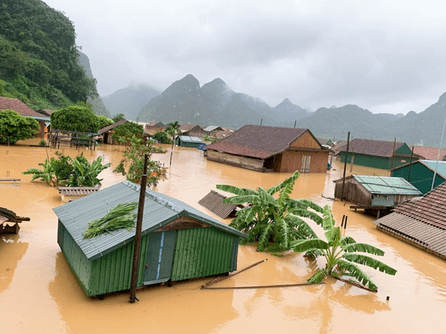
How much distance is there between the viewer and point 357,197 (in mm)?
20719

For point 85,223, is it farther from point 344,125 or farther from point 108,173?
point 344,125

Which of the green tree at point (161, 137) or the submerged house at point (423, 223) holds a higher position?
the green tree at point (161, 137)

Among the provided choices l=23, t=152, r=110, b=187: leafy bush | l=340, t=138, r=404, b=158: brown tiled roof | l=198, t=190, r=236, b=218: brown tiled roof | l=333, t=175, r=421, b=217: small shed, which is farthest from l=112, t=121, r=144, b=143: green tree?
l=340, t=138, r=404, b=158: brown tiled roof

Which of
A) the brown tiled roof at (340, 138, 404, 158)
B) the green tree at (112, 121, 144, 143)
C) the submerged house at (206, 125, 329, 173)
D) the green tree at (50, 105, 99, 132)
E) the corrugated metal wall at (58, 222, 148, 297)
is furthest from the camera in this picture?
the brown tiled roof at (340, 138, 404, 158)

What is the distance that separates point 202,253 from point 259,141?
3082 centimetres

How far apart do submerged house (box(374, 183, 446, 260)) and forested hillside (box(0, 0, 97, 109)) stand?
196 feet

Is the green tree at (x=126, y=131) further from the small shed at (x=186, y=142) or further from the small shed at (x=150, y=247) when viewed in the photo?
the small shed at (x=150, y=247)

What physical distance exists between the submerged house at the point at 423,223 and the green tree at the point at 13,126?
34.0 m

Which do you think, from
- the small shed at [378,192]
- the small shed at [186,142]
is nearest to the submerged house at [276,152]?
the small shed at [378,192]

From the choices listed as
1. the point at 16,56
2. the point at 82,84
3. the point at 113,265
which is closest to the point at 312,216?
the point at 113,265

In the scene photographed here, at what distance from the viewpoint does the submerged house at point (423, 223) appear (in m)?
13.7

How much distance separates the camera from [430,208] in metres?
15.5

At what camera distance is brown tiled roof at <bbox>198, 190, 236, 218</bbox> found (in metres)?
15.5

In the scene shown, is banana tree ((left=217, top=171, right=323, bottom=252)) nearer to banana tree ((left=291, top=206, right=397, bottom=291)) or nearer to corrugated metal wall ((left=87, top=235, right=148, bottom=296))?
banana tree ((left=291, top=206, right=397, bottom=291))
